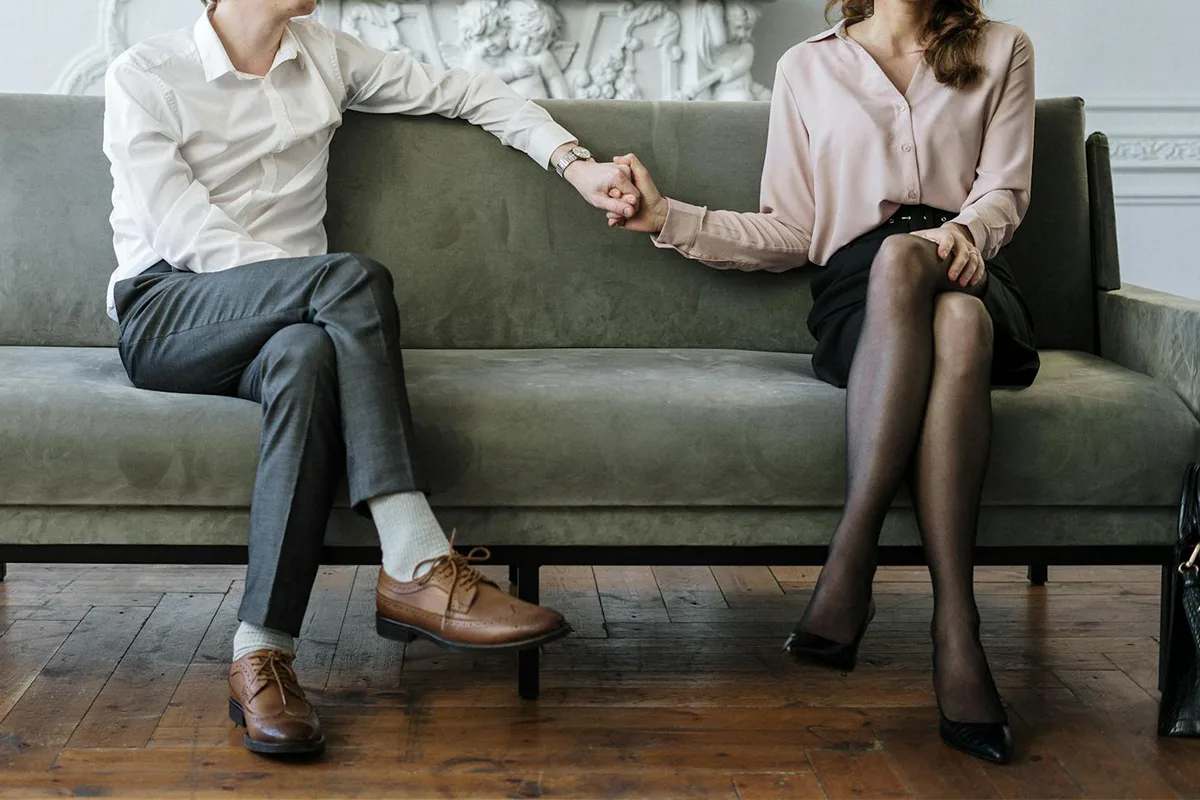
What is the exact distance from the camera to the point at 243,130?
6.62ft

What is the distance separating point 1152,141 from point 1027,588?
2611 millimetres

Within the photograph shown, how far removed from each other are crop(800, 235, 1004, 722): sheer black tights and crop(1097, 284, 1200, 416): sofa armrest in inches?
16.6

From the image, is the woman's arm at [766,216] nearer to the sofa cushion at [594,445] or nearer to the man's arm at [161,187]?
the sofa cushion at [594,445]

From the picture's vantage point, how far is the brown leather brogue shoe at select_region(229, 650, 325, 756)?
5.08 feet

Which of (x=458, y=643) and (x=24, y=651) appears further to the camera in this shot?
(x=24, y=651)

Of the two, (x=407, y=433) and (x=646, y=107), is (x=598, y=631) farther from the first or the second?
(x=646, y=107)

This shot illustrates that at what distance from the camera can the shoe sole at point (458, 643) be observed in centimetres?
158

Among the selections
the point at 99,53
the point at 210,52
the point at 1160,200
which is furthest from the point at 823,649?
A: the point at 99,53

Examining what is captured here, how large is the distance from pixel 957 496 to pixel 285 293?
2.98ft

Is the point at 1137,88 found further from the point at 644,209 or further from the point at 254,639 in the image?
the point at 254,639

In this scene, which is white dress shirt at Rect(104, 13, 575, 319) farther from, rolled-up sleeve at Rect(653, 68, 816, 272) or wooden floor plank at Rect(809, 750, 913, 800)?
wooden floor plank at Rect(809, 750, 913, 800)

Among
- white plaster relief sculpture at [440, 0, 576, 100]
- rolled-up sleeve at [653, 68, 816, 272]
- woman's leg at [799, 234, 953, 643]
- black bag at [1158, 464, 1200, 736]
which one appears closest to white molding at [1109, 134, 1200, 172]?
white plaster relief sculpture at [440, 0, 576, 100]

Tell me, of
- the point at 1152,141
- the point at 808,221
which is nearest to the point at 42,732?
the point at 808,221

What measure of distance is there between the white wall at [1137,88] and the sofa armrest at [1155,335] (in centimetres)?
238
